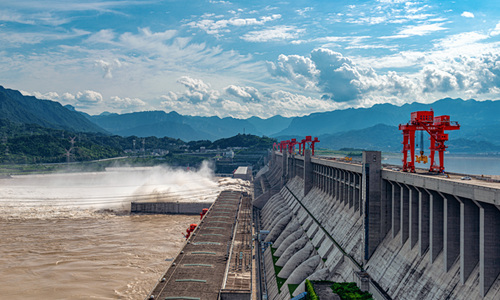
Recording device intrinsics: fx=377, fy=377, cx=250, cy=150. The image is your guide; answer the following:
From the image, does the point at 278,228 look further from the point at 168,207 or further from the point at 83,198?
the point at 83,198

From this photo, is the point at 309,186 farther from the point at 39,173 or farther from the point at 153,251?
the point at 39,173

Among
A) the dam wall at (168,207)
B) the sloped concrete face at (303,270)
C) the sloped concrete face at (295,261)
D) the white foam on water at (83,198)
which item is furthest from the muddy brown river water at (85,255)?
the sloped concrete face at (303,270)

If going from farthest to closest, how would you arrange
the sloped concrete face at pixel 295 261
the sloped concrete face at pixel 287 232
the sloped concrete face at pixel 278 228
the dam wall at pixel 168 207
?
the dam wall at pixel 168 207
the sloped concrete face at pixel 278 228
the sloped concrete face at pixel 287 232
the sloped concrete face at pixel 295 261

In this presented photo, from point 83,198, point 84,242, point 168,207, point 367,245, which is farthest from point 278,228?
point 83,198

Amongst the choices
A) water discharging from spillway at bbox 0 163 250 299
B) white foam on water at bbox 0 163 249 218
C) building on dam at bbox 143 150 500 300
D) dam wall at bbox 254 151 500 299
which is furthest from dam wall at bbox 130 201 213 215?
dam wall at bbox 254 151 500 299

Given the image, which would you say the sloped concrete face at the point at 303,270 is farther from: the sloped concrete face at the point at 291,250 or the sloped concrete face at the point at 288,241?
the sloped concrete face at the point at 288,241

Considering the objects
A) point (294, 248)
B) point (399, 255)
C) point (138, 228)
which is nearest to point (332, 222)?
point (294, 248)
